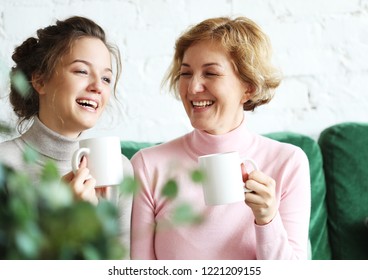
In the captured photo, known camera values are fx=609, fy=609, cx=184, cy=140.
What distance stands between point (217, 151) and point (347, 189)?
19.7 inches

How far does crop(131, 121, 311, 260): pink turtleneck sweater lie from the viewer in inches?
46.8

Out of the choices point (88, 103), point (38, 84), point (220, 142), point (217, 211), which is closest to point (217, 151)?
point (220, 142)

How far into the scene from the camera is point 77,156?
0.94 meters

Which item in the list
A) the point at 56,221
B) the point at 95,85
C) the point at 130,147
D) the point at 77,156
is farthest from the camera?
the point at 130,147

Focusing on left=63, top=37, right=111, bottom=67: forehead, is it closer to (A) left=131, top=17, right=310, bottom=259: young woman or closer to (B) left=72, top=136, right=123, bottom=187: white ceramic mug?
(A) left=131, top=17, right=310, bottom=259: young woman

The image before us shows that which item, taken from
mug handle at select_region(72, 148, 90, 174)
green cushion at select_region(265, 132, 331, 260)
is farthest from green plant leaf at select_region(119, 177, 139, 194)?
green cushion at select_region(265, 132, 331, 260)

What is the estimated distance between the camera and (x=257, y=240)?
3.68 feet

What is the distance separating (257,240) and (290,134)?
1.81 ft

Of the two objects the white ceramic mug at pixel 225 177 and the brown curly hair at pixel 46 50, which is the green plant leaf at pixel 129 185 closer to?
the white ceramic mug at pixel 225 177

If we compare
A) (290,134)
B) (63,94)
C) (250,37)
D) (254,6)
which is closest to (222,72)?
(250,37)

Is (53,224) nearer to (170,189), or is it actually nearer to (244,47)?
(170,189)

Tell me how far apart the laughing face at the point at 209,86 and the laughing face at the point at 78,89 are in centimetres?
16
